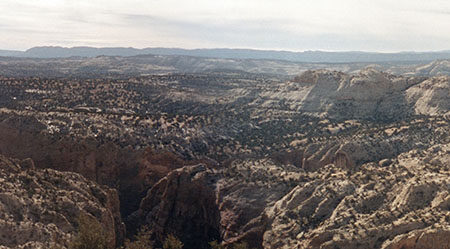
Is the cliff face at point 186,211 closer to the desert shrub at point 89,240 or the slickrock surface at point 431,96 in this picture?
the desert shrub at point 89,240

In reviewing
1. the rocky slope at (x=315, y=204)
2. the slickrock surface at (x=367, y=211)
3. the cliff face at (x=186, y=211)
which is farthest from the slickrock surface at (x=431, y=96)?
the cliff face at (x=186, y=211)

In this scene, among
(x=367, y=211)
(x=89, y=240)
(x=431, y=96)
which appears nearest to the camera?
(x=89, y=240)

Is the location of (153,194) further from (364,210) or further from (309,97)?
(309,97)

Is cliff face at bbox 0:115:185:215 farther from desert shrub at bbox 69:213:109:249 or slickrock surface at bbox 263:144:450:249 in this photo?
desert shrub at bbox 69:213:109:249

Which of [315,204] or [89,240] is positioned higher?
[89,240]

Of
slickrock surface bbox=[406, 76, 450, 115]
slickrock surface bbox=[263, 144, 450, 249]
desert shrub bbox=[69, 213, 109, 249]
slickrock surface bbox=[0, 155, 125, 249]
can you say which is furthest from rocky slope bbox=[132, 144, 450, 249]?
slickrock surface bbox=[406, 76, 450, 115]

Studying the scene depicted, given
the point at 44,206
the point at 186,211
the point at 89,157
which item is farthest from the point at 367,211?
the point at 89,157

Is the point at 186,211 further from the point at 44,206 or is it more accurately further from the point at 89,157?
the point at 89,157

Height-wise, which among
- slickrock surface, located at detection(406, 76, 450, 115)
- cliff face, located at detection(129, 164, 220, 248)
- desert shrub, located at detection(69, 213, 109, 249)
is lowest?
cliff face, located at detection(129, 164, 220, 248)

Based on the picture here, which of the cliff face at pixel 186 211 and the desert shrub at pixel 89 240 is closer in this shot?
the desert shrub at pixel 89 240
